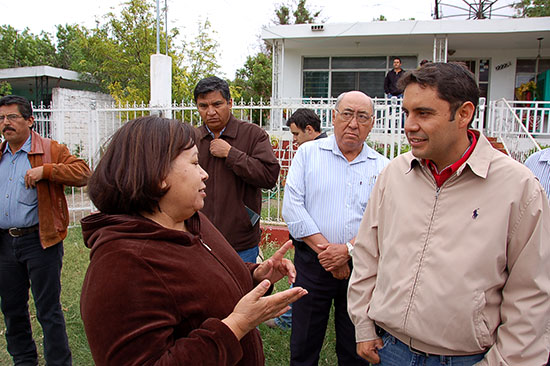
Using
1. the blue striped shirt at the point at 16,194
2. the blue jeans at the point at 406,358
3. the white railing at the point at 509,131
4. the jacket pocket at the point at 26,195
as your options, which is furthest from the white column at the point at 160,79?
the white railing at the point at 509,131

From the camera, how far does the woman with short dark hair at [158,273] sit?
1168mm

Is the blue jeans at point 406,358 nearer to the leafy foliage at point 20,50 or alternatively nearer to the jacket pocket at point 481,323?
the jacket pocket at point 481,323

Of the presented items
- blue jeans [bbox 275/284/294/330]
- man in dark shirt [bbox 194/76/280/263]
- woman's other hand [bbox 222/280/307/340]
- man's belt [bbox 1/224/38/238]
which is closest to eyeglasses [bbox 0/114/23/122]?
man's belt [bbox 1/224/38/238]

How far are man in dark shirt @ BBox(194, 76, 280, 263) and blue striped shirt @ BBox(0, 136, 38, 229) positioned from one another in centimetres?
127

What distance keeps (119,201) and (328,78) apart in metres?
14.8

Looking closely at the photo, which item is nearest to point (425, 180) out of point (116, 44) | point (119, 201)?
point (119, 201)

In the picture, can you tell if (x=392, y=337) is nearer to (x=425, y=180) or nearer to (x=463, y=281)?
(x=463, y=281)

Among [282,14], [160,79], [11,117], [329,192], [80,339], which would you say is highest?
[282,14]

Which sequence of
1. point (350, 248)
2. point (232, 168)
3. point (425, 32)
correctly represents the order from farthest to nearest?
1. point (425, 32)
2. point (232, 168)
3. point (350, 248)

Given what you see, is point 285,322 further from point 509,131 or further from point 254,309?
point 509,131

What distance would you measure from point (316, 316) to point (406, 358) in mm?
913

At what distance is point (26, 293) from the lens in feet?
9.73

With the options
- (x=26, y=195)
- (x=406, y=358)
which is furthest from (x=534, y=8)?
(x=26, y=195)

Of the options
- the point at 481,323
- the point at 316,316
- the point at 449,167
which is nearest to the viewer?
the point at 481,323
